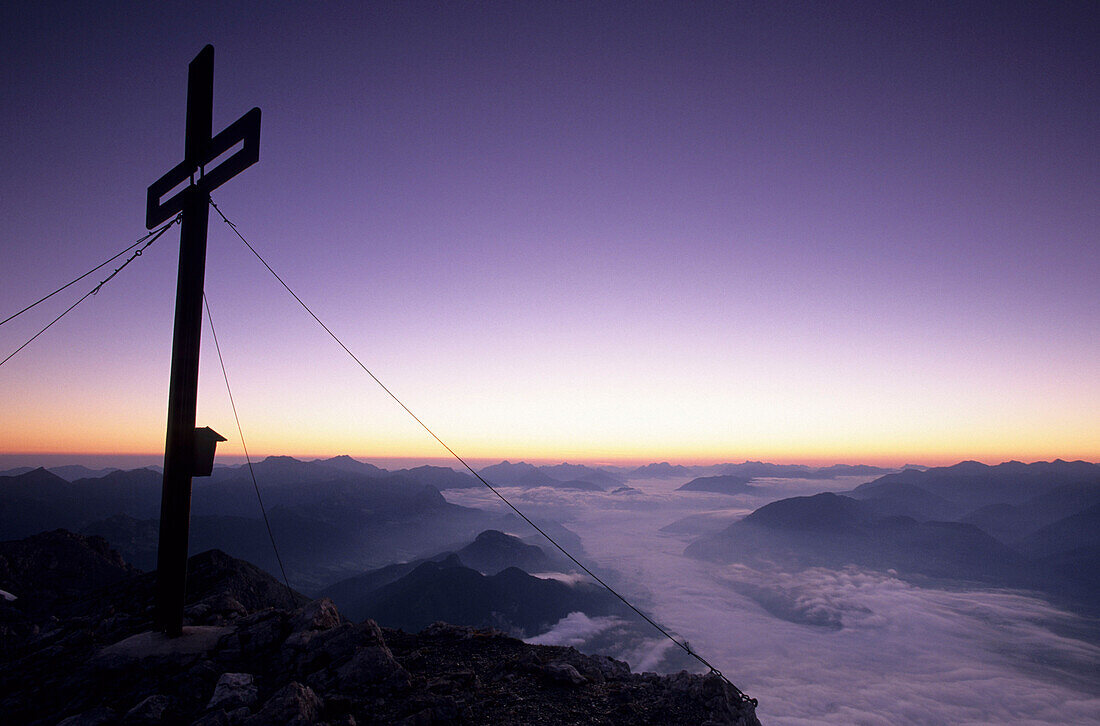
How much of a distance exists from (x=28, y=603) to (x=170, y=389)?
20666 millimetres

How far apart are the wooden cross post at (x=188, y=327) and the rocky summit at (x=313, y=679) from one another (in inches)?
53.2

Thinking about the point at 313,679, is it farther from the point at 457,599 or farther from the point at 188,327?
the point at 457,599

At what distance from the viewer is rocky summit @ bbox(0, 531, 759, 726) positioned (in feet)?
24.0

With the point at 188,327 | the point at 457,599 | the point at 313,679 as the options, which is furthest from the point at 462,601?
the point at 188,327

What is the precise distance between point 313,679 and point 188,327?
7427 mm

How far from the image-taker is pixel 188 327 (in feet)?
31.1

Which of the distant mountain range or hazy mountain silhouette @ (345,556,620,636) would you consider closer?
hazy mountain silhouette @ (345,556,620,636)

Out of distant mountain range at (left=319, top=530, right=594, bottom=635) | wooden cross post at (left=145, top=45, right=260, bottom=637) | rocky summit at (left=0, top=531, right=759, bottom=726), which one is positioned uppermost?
wooden cross post at (left=145, top=45, right=260, bottom=637)

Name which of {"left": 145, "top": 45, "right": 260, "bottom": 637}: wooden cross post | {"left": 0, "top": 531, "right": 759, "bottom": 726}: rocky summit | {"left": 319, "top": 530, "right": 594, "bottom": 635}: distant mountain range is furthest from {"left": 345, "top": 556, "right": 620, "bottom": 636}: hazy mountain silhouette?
{"left": 145, "top": 45, "right": 260, "bottom": 637}: wooden cross post

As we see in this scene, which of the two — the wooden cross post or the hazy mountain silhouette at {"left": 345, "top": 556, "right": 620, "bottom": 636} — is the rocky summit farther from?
the hazy mountain silhouette at {"left": 345, "top": 556, "right": 620, "bottom": 636}

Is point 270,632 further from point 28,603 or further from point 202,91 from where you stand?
point 28,603

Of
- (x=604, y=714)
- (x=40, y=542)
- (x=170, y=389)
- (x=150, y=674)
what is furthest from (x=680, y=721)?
(x=40, y=542)

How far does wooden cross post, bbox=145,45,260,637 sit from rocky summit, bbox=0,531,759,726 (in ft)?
4.43

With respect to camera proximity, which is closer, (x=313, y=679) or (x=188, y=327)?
(x=313, y=679)
